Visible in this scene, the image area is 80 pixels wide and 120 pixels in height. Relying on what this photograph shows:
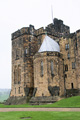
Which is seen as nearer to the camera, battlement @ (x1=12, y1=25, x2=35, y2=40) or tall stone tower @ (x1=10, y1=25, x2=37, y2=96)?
tall stone tower @ (x1=10, y1=25, x2=37, y2=96)

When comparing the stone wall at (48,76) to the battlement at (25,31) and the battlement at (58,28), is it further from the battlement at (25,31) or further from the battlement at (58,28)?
the battlement at (58,28)

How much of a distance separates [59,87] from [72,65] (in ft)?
20.6

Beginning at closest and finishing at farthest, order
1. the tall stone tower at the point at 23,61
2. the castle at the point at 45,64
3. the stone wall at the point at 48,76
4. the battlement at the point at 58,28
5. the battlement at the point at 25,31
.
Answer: the stone wall at the point at 48,76 < the castle at the point at 45,64 < the tall stone tower at the point at 23,61 < the battlement at the point at 25,31 < the battlement at the point at 58,28

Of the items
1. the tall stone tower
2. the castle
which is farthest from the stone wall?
the tall stone tower

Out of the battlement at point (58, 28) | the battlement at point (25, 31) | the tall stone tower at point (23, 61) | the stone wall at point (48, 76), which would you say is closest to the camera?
the stone wall at point (48, 76)

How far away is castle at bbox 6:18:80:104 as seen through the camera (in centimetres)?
3475

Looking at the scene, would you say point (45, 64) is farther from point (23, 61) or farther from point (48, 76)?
point (23, 61)

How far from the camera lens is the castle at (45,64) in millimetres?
34750

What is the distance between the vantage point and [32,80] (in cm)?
4088

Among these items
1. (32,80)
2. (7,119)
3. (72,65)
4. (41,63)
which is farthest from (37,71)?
(7,119)

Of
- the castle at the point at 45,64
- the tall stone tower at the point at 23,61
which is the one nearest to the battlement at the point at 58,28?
the castle at the point at 45,64

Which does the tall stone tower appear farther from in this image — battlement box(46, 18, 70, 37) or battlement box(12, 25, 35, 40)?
battlement box(46, 18, 70, 37)

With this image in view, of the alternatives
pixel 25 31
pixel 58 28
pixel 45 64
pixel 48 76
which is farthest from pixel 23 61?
pixel 58 28

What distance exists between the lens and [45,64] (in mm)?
35312
